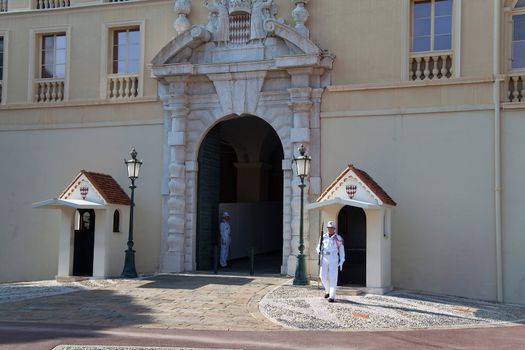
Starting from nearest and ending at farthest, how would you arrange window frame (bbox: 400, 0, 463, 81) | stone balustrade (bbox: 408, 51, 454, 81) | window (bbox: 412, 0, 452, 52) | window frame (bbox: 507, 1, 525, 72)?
window frame (bbox: 507, 1, 525, 72), window frame (bbox: 400, 0, 463, 81), stone balustrade (bbox: 408, 51, 454, 81), window (bbox: 412, 0, 452, 52)

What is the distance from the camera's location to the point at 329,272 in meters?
14.4

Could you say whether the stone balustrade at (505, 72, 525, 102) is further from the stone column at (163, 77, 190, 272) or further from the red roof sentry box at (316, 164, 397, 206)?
the stone column at (163, 77, 190, 272)

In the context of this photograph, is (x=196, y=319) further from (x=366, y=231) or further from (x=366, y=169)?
(x=366, y=169)

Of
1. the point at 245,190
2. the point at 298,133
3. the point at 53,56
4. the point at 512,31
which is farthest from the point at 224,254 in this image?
the point at 512,31

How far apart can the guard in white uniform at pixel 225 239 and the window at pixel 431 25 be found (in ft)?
23.9

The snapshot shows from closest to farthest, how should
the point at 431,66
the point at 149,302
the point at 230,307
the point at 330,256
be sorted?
the point at 230,307
the point at 149,302
the point at 330,256
the point at 431,66

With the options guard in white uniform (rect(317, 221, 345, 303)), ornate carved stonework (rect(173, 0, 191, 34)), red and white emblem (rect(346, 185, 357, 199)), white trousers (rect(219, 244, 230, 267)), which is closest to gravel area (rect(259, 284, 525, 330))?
guard in white uniform (rect(317, 221, 345, 303))

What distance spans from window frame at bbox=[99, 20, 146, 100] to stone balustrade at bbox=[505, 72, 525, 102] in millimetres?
9529

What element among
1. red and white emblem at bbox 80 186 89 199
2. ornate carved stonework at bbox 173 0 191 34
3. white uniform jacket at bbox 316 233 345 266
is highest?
ornate carved stonework at bbox 173 0 191 34

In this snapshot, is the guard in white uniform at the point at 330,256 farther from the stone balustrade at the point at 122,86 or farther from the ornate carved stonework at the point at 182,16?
the stone balustrade at the point at 122,86

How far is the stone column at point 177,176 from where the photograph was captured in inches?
744

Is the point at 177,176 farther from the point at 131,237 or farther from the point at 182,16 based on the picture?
the point at 182,16

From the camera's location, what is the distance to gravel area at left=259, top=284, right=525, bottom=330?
12344 mm

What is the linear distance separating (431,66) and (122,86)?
841 centimetres
